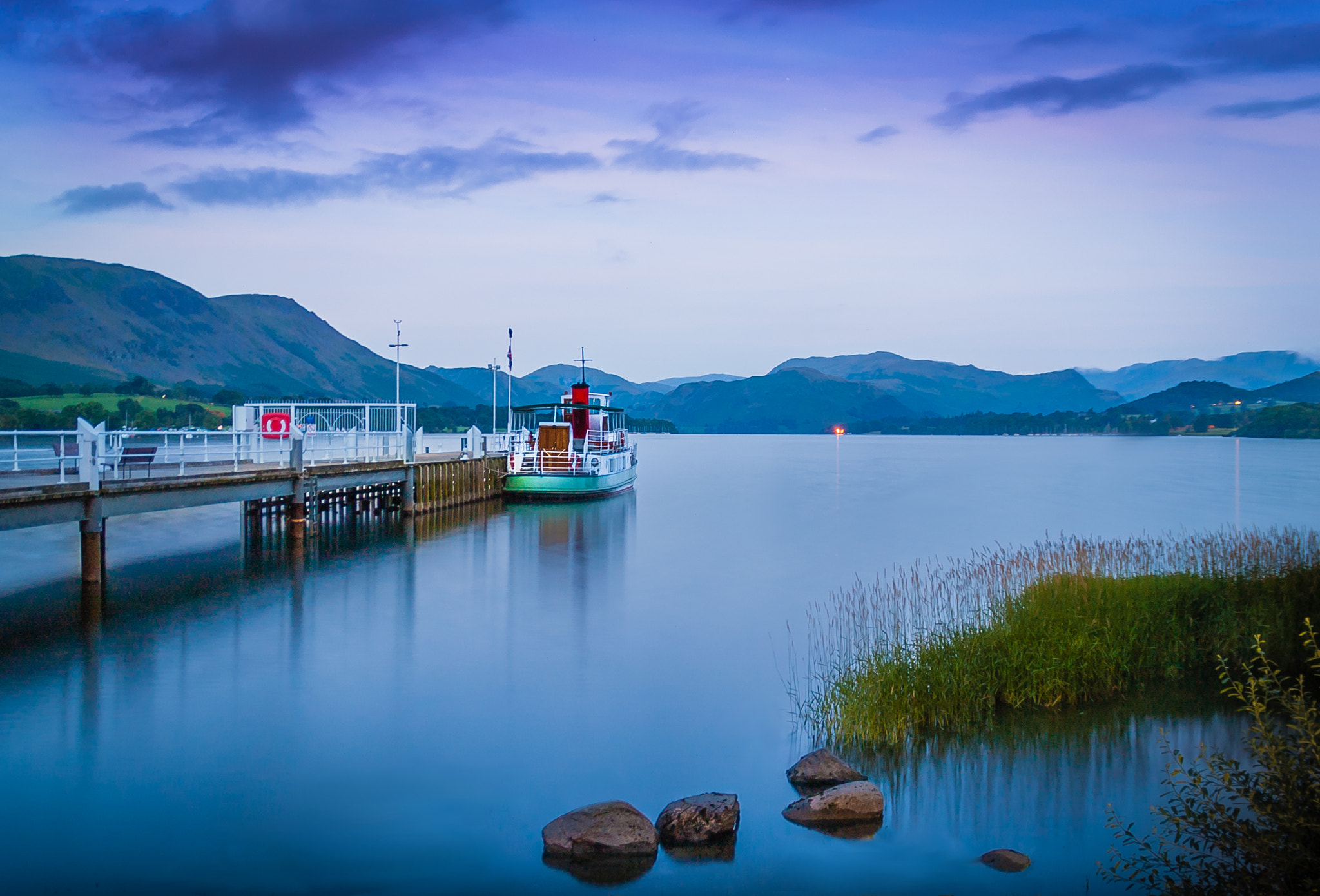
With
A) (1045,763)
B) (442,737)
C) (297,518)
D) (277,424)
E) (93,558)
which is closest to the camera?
(1045,763)

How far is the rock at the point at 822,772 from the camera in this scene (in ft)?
33.0

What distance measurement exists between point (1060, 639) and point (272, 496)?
837 inches

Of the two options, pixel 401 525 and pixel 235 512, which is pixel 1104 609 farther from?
pixel 235 512

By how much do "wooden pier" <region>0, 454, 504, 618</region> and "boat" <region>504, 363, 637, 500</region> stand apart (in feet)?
4.20

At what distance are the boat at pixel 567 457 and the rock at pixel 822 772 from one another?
32977 millimetres

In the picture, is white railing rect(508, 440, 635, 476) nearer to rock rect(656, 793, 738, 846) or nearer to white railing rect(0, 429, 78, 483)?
white railing rect(0, 429, 78, 483)

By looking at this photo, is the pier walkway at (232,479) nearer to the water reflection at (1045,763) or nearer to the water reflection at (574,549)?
the water reflection at (574,549)

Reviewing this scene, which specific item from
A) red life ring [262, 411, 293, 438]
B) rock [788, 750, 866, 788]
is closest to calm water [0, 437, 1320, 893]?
rock [788, 750, 866, 788]

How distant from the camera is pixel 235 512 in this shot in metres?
44.6

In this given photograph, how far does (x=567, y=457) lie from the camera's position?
45844 millimetres

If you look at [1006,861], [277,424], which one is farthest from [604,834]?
[277,424]

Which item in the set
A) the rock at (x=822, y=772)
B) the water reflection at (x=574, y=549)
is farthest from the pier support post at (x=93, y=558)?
the rock at (x=822, y=772)

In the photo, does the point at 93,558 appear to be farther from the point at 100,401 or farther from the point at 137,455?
the point at 100,401

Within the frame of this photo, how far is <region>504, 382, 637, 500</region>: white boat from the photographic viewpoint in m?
45.0
